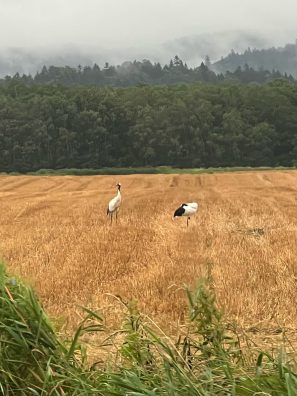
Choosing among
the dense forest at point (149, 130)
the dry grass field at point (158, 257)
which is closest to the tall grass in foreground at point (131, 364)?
the dry grass field at point (158, 257)

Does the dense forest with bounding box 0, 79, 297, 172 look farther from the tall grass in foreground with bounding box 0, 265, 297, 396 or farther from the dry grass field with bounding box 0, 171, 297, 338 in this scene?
the tall grass in foreground with bounding box 0, 265, 297, 396

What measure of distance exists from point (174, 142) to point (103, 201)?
6566cm

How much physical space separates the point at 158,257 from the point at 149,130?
84.5 m

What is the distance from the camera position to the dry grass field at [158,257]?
788cm

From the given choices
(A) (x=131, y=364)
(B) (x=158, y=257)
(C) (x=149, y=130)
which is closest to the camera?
(A) (x=131, y=364)

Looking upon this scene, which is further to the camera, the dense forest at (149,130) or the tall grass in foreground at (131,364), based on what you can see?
the dense forest at (149,130)

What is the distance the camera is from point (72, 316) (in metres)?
7.47

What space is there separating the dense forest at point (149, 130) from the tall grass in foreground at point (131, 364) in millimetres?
85542

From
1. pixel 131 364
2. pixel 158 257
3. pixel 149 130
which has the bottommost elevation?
pixel 158 257

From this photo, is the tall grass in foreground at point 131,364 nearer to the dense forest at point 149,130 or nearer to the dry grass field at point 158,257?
the dry grass field at point 158,257

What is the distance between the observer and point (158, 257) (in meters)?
11.9

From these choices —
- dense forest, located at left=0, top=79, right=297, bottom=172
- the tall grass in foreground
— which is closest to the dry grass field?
the tall grass in foreground

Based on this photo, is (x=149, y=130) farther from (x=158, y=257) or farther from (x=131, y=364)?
(x=131, y=364)

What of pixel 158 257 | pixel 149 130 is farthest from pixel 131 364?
pixel 149 130
